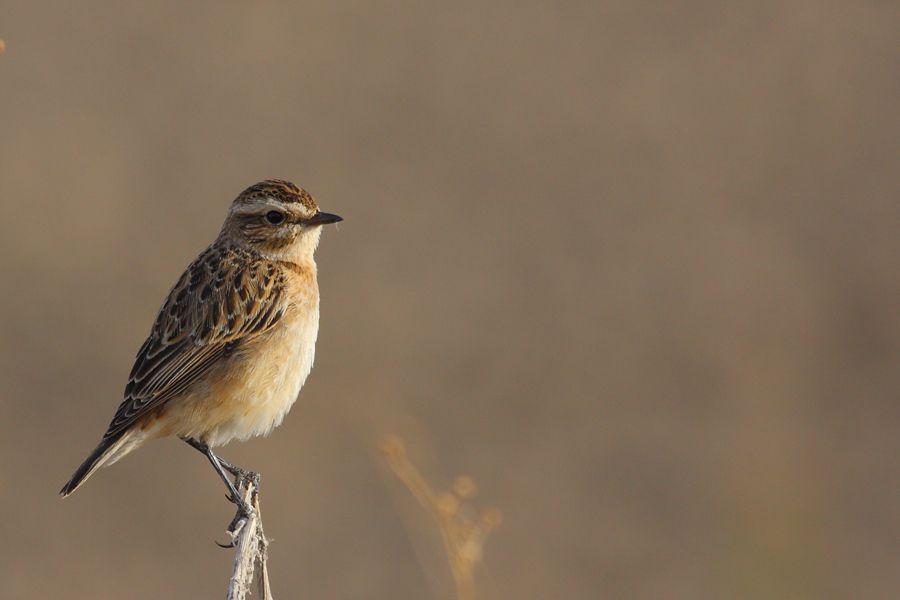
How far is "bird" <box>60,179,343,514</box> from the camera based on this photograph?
7574 mm

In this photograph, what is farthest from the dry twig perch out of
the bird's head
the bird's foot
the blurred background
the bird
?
the blurred background

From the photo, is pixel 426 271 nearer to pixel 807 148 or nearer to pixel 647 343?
pixel 647 343

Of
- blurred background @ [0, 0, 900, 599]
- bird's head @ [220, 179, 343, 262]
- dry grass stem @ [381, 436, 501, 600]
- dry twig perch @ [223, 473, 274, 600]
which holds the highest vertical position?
bird's head @ [220, 179, 343, 262]

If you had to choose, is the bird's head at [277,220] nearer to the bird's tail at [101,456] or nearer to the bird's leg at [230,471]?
the bird's leg at [230,471]

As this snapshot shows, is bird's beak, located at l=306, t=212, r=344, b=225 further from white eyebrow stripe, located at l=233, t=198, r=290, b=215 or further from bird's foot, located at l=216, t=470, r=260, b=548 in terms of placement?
bird's foot, located at l=216, t=470, r=260, b=548

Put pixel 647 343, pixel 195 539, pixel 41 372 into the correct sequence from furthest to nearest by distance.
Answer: pixel 647 343
pixel 41 372
pixel 195 539

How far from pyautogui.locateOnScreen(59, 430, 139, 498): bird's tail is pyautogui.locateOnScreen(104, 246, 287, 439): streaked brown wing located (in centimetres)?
4

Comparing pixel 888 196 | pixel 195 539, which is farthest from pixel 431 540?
pixel 888 196

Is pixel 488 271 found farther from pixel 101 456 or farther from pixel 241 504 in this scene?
pixel 241 504

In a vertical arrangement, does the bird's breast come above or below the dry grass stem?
below

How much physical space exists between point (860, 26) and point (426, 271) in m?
7.41

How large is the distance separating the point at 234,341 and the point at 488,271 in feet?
29.2

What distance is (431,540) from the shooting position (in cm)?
711

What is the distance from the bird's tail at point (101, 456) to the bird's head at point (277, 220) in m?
1.29
